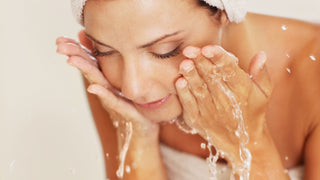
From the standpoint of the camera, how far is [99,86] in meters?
1.09

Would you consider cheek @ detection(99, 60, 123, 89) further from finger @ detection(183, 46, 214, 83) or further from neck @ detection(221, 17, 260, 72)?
neck @ detection(221, 17, 260, 72)

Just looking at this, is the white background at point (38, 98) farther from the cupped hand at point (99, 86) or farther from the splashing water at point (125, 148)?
the cupped hand at point (99, 86)

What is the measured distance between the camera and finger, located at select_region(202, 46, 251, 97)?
35.8 inches

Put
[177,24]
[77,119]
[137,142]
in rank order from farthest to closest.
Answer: [77,119] → [137,142] → [177,24]

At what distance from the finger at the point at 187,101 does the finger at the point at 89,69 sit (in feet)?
0.74

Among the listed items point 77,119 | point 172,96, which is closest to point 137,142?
point 172,96

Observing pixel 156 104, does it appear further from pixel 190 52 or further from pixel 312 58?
pixel 312 58

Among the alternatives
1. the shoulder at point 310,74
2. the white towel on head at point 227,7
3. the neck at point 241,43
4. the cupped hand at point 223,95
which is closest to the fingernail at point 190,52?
the cupped hand at point 223,95

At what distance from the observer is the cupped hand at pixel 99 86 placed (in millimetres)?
1078

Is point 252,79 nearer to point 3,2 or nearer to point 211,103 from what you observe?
point 211,103

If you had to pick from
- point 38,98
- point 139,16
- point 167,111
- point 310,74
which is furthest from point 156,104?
point 38,98

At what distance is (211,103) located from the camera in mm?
1027

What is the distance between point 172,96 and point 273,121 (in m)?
0.35

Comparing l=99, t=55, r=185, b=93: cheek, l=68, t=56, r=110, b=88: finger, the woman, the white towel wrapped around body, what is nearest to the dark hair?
the woman
